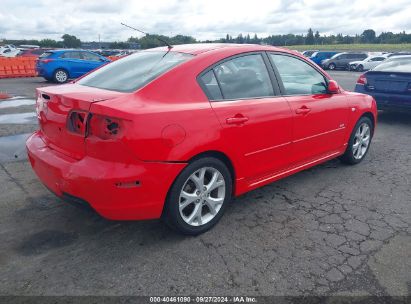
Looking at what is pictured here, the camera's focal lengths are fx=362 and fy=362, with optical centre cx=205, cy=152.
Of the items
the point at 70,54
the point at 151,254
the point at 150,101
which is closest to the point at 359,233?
the point at 151,254

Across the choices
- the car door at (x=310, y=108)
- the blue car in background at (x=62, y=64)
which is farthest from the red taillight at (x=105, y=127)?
the blue car in background at (x=62, y=64)

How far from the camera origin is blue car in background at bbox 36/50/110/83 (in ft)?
48.8

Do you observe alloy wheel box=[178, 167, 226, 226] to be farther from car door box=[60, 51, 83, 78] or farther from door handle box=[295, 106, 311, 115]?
car door box=[60, 51, 83, 78]

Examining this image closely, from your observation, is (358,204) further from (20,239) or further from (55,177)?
(20,239)

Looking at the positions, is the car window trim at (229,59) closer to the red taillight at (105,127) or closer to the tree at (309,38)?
the red taillight at (105,127)

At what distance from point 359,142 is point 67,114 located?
3.92 meters

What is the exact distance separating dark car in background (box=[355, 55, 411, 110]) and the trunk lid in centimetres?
624

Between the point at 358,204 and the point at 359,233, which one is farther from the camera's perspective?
the point at 358,204

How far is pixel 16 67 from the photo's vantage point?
19250 mm

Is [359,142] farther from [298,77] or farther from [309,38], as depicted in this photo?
[309,38]

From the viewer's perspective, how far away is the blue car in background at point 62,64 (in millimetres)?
14859

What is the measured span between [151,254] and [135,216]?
35 centimetres

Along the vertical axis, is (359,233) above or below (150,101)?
below

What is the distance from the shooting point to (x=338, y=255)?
287 cm
